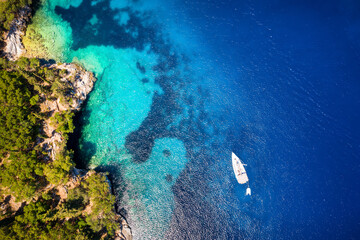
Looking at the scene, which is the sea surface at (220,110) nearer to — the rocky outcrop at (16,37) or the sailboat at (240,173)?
the sailboat at (240,173)

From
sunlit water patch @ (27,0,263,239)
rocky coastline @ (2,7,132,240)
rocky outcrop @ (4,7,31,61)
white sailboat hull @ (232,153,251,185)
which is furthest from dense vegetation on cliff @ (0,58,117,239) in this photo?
white sailboat hull @ (232,153,251,185)

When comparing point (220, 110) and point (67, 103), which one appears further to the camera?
point (220, 110)

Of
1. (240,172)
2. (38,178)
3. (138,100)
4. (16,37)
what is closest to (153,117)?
(138,100)

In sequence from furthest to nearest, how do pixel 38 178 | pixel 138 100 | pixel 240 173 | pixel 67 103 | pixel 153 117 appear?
pixel 138 100 → pixel 153 117 → pixel 240 173 → pixel 67 103 → pixel 38 178

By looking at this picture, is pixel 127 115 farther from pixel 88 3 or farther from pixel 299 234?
pixel 299 234

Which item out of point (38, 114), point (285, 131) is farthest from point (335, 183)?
point (38, 114)

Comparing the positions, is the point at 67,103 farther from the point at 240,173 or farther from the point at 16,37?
the point at 240,173
